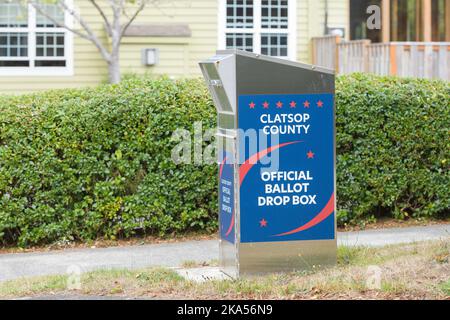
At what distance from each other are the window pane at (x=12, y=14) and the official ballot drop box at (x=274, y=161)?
12.2 m

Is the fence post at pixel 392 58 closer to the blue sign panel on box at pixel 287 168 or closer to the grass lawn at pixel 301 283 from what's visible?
the grass lawn at pixel 301 283

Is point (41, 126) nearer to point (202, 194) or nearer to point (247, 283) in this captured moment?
point (202, 194)

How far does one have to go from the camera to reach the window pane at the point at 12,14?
19.0 metres

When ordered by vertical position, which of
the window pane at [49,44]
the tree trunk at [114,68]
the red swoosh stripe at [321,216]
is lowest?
A: the red swoosh stripe at [321,216]

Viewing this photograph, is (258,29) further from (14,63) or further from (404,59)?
(14,63)

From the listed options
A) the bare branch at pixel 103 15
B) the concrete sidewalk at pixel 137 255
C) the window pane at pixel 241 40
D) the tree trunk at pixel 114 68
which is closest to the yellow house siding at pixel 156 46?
the window pane at pixel 241 40

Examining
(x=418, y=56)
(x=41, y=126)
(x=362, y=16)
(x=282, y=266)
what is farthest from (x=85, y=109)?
(x=362, y=16)

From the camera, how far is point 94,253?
9.55 meters

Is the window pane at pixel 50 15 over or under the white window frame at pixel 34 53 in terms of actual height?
over

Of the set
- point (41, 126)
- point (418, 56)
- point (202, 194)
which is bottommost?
point (202, 194)

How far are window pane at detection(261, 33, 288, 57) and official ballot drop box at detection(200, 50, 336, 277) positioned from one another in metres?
12.5

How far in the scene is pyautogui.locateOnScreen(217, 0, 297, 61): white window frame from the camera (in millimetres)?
19984

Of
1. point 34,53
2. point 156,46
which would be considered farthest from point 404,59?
point 34,53

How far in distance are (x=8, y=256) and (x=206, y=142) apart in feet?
8.29
